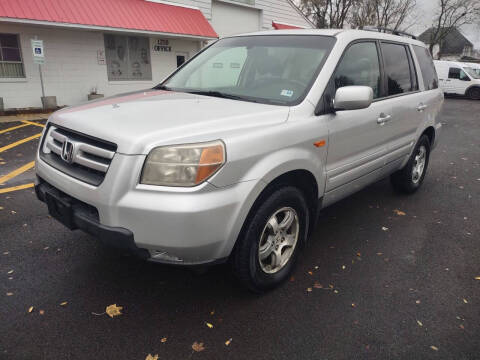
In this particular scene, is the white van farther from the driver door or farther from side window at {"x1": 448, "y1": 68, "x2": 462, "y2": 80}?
the driver door

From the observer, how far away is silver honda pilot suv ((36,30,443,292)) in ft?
6.94

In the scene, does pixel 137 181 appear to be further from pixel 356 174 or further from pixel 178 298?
pixel 356 174

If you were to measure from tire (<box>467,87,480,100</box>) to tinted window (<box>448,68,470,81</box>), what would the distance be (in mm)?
678

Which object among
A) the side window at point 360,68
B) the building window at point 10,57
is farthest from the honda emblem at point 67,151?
the building window at point 10,57

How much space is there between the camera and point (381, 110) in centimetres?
362

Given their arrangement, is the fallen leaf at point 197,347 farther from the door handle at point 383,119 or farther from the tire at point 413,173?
the tire at point 413,173

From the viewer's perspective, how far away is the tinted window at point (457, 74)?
69.7 feet

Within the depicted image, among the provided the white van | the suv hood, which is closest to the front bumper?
the suv hood

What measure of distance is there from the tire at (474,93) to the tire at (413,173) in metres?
19.6

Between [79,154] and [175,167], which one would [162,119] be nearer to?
[175,167]

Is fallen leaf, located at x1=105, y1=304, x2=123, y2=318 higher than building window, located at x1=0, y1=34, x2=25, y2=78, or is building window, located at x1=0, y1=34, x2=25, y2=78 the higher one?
building window, located at x1=0, y1=34, x2=25, y2=78

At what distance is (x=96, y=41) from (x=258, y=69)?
12497 millimetres

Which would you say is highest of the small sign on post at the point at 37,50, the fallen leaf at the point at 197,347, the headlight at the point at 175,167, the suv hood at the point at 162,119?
the small sign on post at the point at 37,50

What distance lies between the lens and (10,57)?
1205 cm
